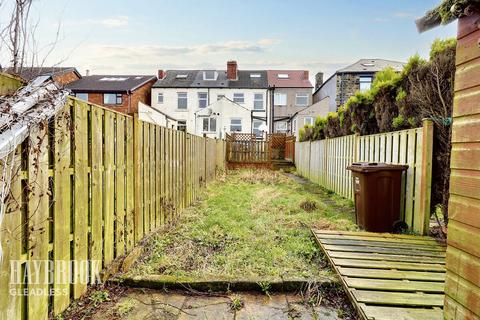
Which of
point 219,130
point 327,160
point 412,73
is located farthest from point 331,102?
point 412,73

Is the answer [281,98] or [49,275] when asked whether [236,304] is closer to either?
[49,275]

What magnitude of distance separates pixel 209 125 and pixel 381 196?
21824mm

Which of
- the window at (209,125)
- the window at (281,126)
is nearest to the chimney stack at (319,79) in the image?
the window at (281,126)

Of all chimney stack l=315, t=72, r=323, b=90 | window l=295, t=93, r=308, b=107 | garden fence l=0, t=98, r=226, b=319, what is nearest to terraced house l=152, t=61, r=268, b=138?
window l=295, t=93, r=308, b=107

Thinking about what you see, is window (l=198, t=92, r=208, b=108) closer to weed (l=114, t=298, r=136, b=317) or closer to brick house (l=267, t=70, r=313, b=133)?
brick house (l=267, t=70, r=313, b=133)

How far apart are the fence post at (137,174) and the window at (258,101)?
24.8 metres

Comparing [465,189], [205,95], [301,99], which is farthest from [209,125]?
[465,189]

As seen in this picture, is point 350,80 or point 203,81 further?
point 203,81

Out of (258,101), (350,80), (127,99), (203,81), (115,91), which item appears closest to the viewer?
(350,80)

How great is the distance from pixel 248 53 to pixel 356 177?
95.7 feet

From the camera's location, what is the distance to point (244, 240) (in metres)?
4.18

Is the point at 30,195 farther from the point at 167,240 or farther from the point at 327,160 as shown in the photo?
the point at 327,160

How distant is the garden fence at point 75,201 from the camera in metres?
1.72

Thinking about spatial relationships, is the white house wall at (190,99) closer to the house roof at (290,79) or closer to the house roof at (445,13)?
the house roof at (290,79)
